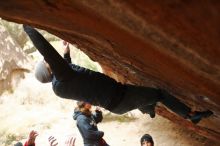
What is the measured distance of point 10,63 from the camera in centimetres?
1163

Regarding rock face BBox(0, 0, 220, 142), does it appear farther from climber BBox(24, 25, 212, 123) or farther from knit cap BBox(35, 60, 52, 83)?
knit cap BBox(35, 60, 52, 83)

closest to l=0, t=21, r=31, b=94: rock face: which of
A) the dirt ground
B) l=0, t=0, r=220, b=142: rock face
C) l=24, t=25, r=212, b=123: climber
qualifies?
the dirt ground

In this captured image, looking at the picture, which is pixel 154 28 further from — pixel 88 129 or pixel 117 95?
pixel 88 129

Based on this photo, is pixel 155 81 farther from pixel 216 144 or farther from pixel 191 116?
pixel 216 144

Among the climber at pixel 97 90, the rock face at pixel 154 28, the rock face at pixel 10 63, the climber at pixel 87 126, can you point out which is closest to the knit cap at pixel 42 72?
the climber at pixel 97 90

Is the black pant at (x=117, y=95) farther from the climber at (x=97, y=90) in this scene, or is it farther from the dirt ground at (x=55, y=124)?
the dirt ground at (x=55, y=124)

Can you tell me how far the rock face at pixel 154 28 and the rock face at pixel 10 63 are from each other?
787 cm

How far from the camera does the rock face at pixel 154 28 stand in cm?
266

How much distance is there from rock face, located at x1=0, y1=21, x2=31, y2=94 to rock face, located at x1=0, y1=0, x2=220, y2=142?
787cm

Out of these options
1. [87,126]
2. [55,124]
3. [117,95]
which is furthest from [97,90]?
[55,124]

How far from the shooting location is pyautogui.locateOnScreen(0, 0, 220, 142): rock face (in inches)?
105

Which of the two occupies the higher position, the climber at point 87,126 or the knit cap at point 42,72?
the knit cap at point 42,72

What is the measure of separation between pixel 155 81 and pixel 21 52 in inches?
320

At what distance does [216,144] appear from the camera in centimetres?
816
